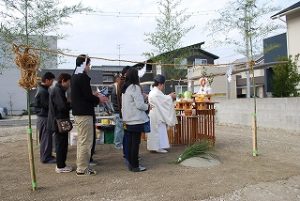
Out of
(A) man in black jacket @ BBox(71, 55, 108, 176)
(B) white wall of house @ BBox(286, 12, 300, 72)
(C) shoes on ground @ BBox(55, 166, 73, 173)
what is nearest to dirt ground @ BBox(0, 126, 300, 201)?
(C) shoes on ground @ BBox(55, 166, 73, 173)

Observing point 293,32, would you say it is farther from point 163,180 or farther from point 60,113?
point 60,113

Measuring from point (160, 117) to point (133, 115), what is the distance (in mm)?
1813

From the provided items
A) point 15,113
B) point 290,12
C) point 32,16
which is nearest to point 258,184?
point 32,16

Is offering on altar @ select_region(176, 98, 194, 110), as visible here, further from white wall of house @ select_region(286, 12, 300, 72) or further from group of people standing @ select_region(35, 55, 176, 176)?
white wall of house @ select_region(286, 12, 300, 72)

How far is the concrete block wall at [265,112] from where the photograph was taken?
11672 millimetres

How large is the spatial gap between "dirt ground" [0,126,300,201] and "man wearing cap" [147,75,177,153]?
0.90 ft

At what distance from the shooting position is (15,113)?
1375 inches

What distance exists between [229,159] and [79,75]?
3.30 m

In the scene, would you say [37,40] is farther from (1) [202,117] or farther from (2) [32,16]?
(1) [202,117]

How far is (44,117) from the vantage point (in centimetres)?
706

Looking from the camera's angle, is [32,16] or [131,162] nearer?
[131,162]

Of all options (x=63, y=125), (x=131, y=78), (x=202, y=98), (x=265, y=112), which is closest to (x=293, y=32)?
(x=265, y=112)

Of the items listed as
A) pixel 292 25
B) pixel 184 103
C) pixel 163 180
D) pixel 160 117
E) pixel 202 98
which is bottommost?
pixel 163 180

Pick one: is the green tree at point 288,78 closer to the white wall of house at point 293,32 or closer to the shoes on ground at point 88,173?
the white wall of house at point 293,32
